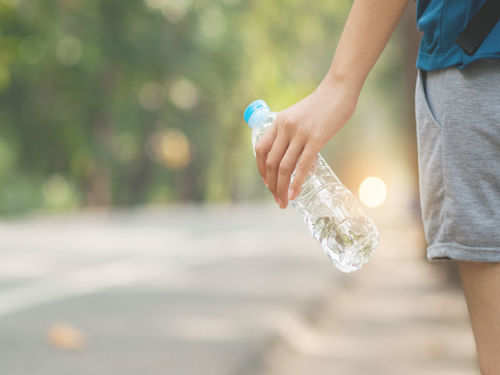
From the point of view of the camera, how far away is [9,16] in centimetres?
2088

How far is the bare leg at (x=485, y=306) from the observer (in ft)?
5.00

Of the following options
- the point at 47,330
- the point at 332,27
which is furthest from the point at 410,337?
the point at 332,27

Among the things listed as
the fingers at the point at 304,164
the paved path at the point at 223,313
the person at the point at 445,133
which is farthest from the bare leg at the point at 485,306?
the paved path at the point at 223,313

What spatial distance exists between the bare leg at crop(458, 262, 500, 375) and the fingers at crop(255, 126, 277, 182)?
46 centimetres

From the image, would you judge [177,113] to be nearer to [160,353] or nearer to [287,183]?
[160,353]

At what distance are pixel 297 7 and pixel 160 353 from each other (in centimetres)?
808

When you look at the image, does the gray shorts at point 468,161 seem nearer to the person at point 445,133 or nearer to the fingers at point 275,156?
the person at point 445,133

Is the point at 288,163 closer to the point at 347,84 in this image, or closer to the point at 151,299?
the point at 347,84

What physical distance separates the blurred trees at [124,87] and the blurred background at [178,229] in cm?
8

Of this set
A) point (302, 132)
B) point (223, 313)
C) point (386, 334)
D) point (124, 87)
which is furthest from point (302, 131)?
point (124, 87)

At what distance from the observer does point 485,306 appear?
61.0 inches

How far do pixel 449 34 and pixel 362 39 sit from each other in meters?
0.20

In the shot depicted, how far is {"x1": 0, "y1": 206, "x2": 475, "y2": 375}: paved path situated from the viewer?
5230 mm

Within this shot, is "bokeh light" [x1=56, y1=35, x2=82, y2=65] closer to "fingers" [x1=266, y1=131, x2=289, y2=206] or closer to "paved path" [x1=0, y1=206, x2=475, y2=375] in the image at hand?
"paved path" [x1=0, y1=206, x2=475, y2=375]
